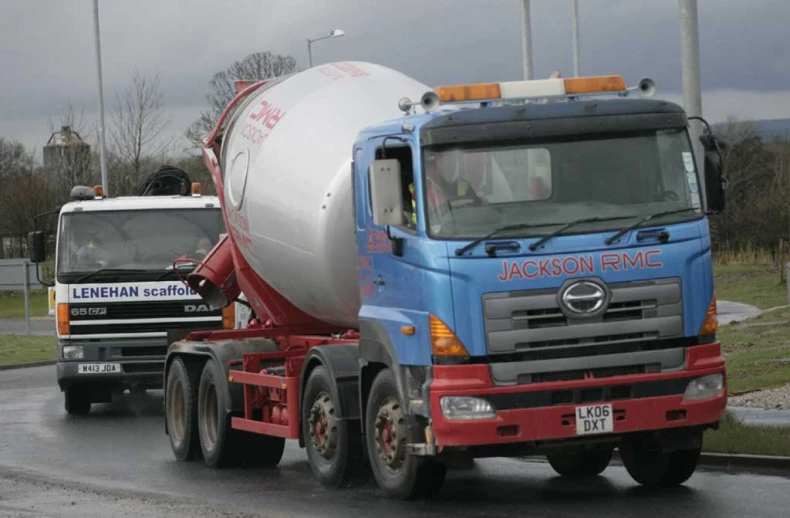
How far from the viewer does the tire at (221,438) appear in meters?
14.6

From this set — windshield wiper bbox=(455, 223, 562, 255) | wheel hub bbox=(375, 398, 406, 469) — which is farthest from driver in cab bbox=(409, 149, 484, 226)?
wheel hub bbox=(375, 398, 406, 469)

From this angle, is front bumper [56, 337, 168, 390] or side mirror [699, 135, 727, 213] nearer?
side mirror [699, 135, 727, 213]

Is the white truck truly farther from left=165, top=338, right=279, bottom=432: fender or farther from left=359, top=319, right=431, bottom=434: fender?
left=359, top=319, right=431, bottom=434: fender

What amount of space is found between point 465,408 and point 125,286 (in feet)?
34.1

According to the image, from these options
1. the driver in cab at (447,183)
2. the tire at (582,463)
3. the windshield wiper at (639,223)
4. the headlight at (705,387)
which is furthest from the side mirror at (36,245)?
the headlight at (705,387)

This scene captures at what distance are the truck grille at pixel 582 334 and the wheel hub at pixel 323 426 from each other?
7.24 ft

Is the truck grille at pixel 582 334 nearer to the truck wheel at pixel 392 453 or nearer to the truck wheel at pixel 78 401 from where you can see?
the truck wheel at pixel 392 453

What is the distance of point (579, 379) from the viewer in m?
10.6

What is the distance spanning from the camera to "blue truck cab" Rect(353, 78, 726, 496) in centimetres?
1044

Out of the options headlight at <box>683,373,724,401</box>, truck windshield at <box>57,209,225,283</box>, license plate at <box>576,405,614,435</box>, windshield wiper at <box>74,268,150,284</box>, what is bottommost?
license plate at <box>576,405,614,435</box>

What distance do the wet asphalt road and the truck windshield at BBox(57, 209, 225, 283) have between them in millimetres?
3466

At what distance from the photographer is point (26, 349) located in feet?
116

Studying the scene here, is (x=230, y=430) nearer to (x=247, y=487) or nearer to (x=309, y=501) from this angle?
(x=247, y=487)

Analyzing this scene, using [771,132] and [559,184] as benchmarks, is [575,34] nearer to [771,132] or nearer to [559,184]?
[559,184]
